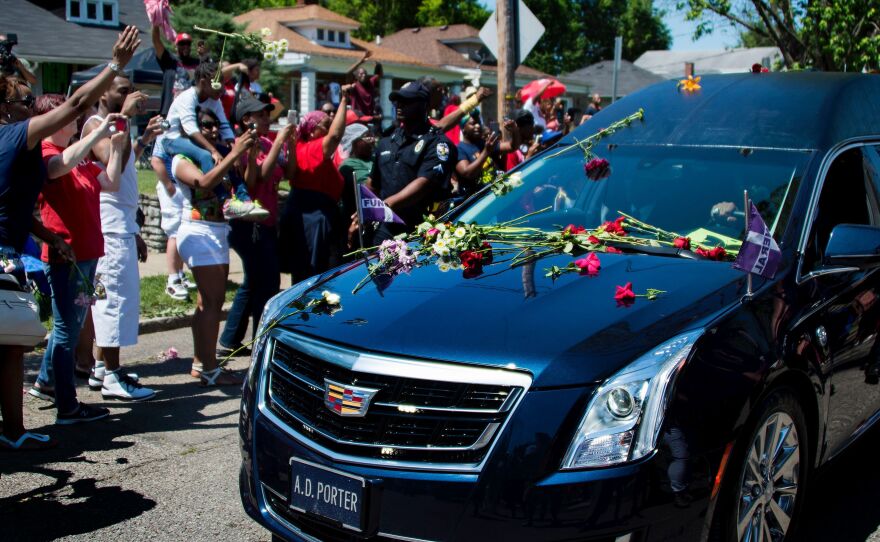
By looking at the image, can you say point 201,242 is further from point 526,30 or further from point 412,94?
point 526,30

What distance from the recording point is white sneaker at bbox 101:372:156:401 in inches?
249

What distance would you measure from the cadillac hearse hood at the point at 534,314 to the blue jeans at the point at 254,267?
3.18m

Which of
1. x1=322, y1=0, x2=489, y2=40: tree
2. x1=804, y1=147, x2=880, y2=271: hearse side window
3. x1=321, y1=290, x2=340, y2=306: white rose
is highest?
x1=322, y1=0, x2=489, y2=40: tree

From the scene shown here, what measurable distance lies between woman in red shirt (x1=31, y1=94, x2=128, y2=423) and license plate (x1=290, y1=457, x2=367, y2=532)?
2.76 meters

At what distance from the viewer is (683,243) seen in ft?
13.0

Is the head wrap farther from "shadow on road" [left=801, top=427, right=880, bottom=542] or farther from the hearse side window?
"shadow on road" [left=801, top=427, right=880, bottom=542]

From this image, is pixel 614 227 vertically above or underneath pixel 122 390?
above

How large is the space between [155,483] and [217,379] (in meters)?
1.99

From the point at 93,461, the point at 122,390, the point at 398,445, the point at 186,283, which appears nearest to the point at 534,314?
the point at 398,445

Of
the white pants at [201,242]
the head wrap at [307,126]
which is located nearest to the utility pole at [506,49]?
the head wrap at [307,126]

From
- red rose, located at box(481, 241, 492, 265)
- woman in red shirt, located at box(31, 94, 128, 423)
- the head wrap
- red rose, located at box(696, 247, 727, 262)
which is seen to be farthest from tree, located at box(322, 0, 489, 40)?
red rose, located at box(696, 247, 727, 262)

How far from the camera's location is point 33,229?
5.18m

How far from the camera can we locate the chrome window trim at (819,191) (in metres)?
3.77

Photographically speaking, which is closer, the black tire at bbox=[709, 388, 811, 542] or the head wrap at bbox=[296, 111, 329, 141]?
the black tire at bbox=[709, 388, 811, 542]
